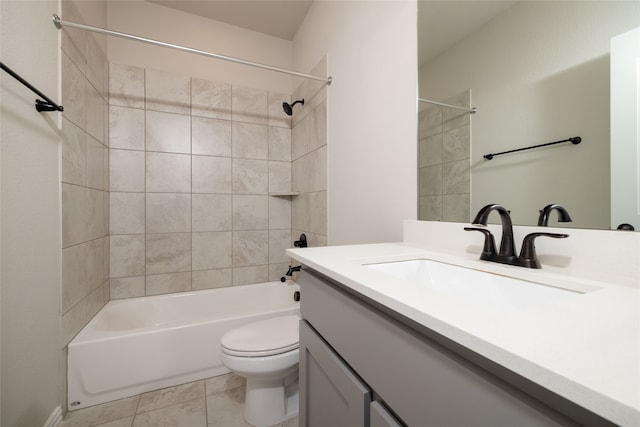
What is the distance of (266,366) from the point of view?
114cm

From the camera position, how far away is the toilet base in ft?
4.01

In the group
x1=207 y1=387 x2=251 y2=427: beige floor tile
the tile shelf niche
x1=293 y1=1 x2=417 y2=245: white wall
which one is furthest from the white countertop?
the tile shelf niche

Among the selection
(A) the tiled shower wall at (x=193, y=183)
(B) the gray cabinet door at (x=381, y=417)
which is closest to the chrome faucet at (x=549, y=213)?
(B) the gray cabinet door at (x=381, y=417)

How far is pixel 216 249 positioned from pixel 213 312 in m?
0.51

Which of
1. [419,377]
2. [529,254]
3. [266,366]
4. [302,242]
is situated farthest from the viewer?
[302,242]

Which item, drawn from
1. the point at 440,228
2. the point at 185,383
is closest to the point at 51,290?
the point at 185,383

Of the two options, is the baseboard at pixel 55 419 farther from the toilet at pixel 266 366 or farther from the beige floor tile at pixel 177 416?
the toilet at pixel 266 366

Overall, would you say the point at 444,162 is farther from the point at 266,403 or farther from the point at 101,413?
the point at 101,413

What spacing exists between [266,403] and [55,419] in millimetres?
950

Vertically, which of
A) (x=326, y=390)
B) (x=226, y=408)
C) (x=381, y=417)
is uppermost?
(x=381, y=417)

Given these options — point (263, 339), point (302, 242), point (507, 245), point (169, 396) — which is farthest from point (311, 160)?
point (169, 396)

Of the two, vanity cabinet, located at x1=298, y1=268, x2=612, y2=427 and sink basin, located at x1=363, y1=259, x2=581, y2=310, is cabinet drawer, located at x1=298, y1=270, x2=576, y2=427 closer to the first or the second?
vanity cabinet, located at x1=298, y1=268, x2=612, y2=427

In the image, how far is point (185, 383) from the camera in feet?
4.94

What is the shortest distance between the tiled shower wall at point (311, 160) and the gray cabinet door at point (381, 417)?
134 cm
